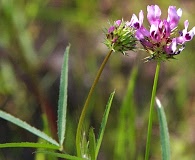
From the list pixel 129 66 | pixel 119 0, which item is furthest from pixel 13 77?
pixel 119 0

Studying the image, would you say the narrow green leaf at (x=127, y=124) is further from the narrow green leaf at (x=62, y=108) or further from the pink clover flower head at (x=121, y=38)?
the pink clover flower head at (x=121, y=38)

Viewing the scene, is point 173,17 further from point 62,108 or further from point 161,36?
point 62,108

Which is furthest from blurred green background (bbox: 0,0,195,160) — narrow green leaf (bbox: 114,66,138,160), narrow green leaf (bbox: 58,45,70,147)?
narrow green leaf (bbox: 58,45,70,147)

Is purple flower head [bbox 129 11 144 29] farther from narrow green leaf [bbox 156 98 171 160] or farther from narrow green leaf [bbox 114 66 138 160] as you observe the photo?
narrow green leaf [bbox 114 66 138 160]

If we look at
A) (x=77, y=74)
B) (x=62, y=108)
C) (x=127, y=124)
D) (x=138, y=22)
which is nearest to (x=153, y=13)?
(x=138, y=22)

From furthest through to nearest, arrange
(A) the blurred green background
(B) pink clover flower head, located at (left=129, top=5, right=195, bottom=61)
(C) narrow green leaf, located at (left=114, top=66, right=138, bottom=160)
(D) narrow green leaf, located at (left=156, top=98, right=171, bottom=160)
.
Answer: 1. (A) the blurred green background
2. (C) narrow green leaf, located at (left=114, top=66, right=138, bottom=160)
3. (D) narrow green leaf, located at (left=156, top=98, right=171, bottom=160)
4. (B) pink clover flower head, located at (left=129, top=5, right=195, bottom=61)

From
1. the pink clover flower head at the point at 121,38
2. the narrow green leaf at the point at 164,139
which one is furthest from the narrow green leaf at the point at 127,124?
the pink clover flower head at the point at 121,38
